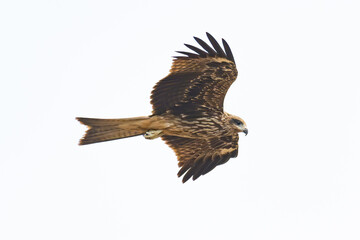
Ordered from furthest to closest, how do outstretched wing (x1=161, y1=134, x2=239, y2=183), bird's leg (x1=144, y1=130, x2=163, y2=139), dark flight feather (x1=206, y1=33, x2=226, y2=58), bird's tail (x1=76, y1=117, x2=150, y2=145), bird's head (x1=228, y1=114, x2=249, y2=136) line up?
1. outstretched wing (x1=161, y1=134, x2=239, y2=183)
2. bird's head (x1=228, y1=114, x2=249, y2=136)
3. bird's leg (x1=144, y1=130, x2=163, y2=139)
4. bird's tail (x1=76, y1=117, x2=150, y2=145)
5. dark flight feather (x1=206, y1=33, x2=226, y2=58)

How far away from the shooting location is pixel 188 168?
15.3 m

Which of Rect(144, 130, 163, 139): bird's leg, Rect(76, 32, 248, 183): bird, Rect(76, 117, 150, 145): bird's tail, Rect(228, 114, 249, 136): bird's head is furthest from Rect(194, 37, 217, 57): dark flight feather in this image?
Rect(144, 130, 163, 139): bird's leg

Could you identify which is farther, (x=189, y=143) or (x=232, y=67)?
(x=189, y=143)

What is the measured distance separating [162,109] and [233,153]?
68.4 inches

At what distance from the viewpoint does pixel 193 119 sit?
591 inches

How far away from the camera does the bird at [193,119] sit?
46.8ft

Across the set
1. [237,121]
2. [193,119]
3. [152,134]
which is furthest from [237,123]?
[152,134]

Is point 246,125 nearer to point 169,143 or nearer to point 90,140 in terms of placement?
point 169,143

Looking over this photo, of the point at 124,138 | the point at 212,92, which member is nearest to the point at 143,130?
the point at 124,138

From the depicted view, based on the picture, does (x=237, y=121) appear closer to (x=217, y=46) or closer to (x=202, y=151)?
(x=202, y=151)

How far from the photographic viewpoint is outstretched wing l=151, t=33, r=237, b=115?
1420 centimetres

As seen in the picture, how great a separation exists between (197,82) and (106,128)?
1847 mm

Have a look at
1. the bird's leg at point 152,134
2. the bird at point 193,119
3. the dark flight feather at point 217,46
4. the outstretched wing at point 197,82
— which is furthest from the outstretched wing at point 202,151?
the dark flight feather at point 217,46

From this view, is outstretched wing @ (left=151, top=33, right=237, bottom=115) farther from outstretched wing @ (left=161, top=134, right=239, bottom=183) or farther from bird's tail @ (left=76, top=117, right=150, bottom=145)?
outstretched wing @ (left=161, top=134, right=239, bottom=183)
